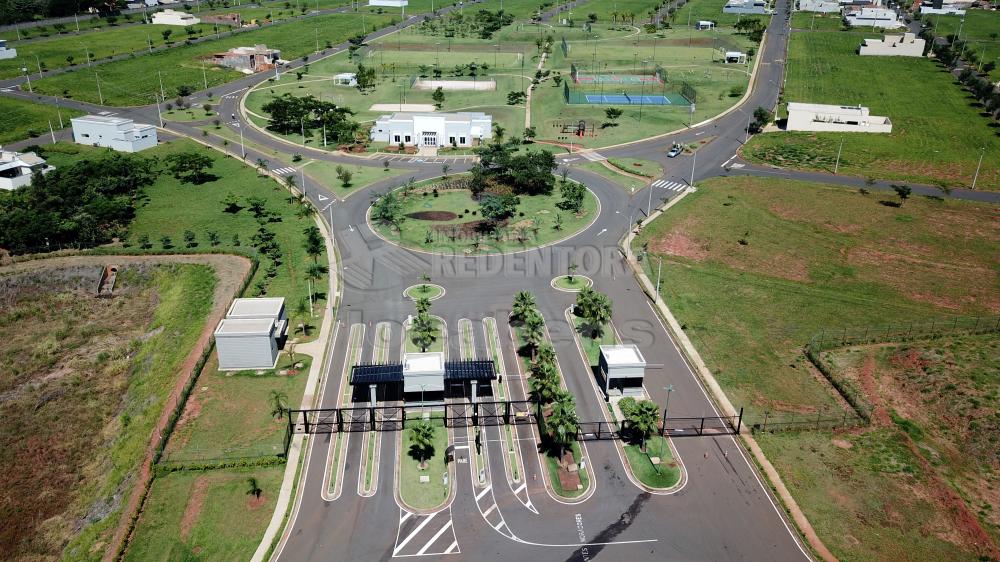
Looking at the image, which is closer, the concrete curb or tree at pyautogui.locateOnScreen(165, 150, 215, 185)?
the concrete curb

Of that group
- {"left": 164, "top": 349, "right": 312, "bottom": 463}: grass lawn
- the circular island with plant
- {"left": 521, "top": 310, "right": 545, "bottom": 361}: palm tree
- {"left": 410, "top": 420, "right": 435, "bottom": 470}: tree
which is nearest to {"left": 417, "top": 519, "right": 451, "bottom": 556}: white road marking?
{"left": 410, "top": 420, "right": 435, "bottom": 470}: tree

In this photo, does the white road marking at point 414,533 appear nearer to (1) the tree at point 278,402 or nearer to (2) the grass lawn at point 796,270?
(1) the tree at point 278,402

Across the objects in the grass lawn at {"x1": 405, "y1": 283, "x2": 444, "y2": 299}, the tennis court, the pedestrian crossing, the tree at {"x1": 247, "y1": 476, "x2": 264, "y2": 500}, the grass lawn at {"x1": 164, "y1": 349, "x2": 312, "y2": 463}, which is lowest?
the tree at {"x1": 247, "y1": 476, "x2": 264, "y2": 500}

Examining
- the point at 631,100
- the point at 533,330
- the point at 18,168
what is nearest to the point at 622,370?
the point at 533,330

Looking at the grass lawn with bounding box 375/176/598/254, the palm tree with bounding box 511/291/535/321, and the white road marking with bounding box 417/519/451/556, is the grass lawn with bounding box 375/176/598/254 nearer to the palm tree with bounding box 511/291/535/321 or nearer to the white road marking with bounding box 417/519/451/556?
the palm tree with bounding box 511/291/535/321

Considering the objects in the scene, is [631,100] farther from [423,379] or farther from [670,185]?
[423,379]

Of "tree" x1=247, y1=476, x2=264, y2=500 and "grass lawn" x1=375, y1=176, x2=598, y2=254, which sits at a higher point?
"grass lawn" x1=375, y1=176, x2=598, y2=254
